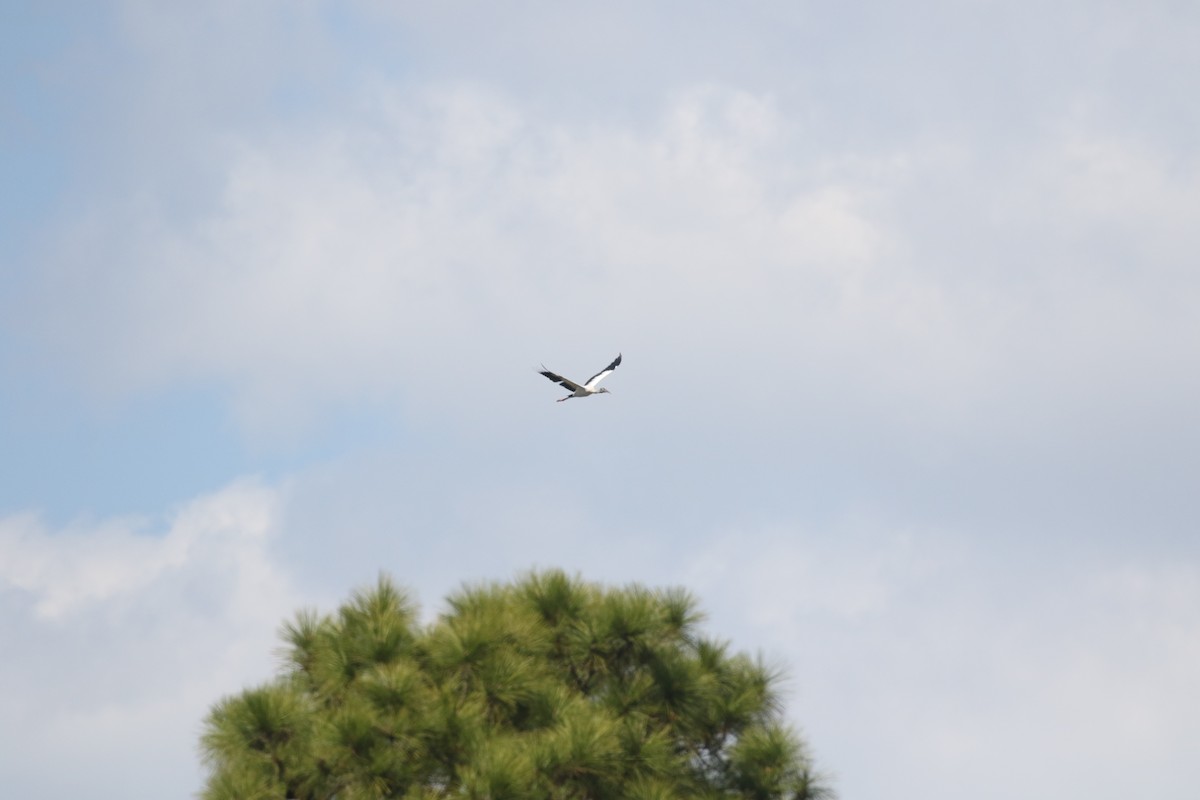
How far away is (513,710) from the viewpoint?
1980cm

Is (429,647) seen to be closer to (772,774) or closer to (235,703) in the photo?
(235,703)

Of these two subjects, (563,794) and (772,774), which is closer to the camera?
(563,794)

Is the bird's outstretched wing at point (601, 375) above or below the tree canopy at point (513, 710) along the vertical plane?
above

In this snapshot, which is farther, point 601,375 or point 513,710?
point 601,375

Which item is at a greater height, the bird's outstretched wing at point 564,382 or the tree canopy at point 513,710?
the bird's outstretched wing at point 564,382

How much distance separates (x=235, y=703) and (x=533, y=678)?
3.61 metres

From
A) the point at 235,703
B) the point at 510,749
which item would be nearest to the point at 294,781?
the point at 235,703

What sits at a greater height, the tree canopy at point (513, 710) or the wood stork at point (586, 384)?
the wood stork at point (586, 384)

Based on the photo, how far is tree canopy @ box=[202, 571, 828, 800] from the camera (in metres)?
18.8

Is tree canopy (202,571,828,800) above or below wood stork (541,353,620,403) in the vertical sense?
below

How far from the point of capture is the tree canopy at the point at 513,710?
1881cm

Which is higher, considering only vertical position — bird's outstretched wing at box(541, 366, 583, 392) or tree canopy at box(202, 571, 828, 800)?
bird's outstretched wing at box(541, 366, 583, 392)

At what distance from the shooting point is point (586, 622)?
20656 millimetres

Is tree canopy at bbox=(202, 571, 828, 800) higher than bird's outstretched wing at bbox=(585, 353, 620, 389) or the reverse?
the reverse
